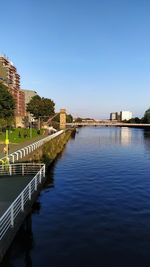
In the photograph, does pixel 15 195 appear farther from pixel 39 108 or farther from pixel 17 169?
pixel 39 108

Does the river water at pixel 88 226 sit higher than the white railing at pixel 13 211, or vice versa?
the white railing at pixel 13 211

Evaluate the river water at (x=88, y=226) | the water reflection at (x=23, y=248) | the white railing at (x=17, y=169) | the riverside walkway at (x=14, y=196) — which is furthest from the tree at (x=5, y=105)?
the water reflection at (x=23, y=248)

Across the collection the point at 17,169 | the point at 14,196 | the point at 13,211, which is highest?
the point at 17,169

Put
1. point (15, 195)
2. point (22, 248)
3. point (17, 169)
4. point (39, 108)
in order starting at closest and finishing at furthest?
point (22, 248) → point (15, 195) → point (17, 169) → point (39, 108)

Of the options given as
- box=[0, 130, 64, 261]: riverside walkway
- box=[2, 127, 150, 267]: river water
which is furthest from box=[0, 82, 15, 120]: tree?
box=[2, 127, 150, 267]: river water

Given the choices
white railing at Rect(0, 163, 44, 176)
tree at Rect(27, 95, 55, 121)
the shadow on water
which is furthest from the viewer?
tree at Rect(27, 95, 55, 121)

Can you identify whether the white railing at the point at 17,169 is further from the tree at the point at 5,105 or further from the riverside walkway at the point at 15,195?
the tree at the point at 5,105

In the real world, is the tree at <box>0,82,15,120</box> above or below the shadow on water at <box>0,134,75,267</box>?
above

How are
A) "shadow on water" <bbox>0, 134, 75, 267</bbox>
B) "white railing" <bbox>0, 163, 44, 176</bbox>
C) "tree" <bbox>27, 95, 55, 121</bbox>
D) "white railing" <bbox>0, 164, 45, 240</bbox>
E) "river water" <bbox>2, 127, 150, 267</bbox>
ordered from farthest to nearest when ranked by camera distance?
"tree" <bbox>27, 95, 55, 121</bbox> → "white railing" <bbox>0, 163, 44, 176</bbox> → "river water" <bbox>2, 127, 150, 267</bbox> → "shadow on water" <bbox>0, 134, 75, 267</bbox> → "white railing" <bbox>0, 164, 45, 240</bbox>

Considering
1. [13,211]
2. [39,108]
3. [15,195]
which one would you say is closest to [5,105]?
[15,195]

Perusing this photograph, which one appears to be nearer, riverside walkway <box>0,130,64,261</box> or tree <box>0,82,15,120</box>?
riverside walkway <box>0,130,64,261</box>

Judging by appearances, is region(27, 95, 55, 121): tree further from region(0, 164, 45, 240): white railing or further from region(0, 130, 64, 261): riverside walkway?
region(0, 164, 45, 240): white railing

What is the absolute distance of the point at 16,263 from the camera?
1653cm

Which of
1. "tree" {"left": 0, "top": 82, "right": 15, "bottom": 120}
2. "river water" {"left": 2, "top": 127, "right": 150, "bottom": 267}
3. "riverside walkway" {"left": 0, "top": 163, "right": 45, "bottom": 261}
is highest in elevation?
"tree" {"left": 0, "top": 82, "right": 15, "bottom": 120}
